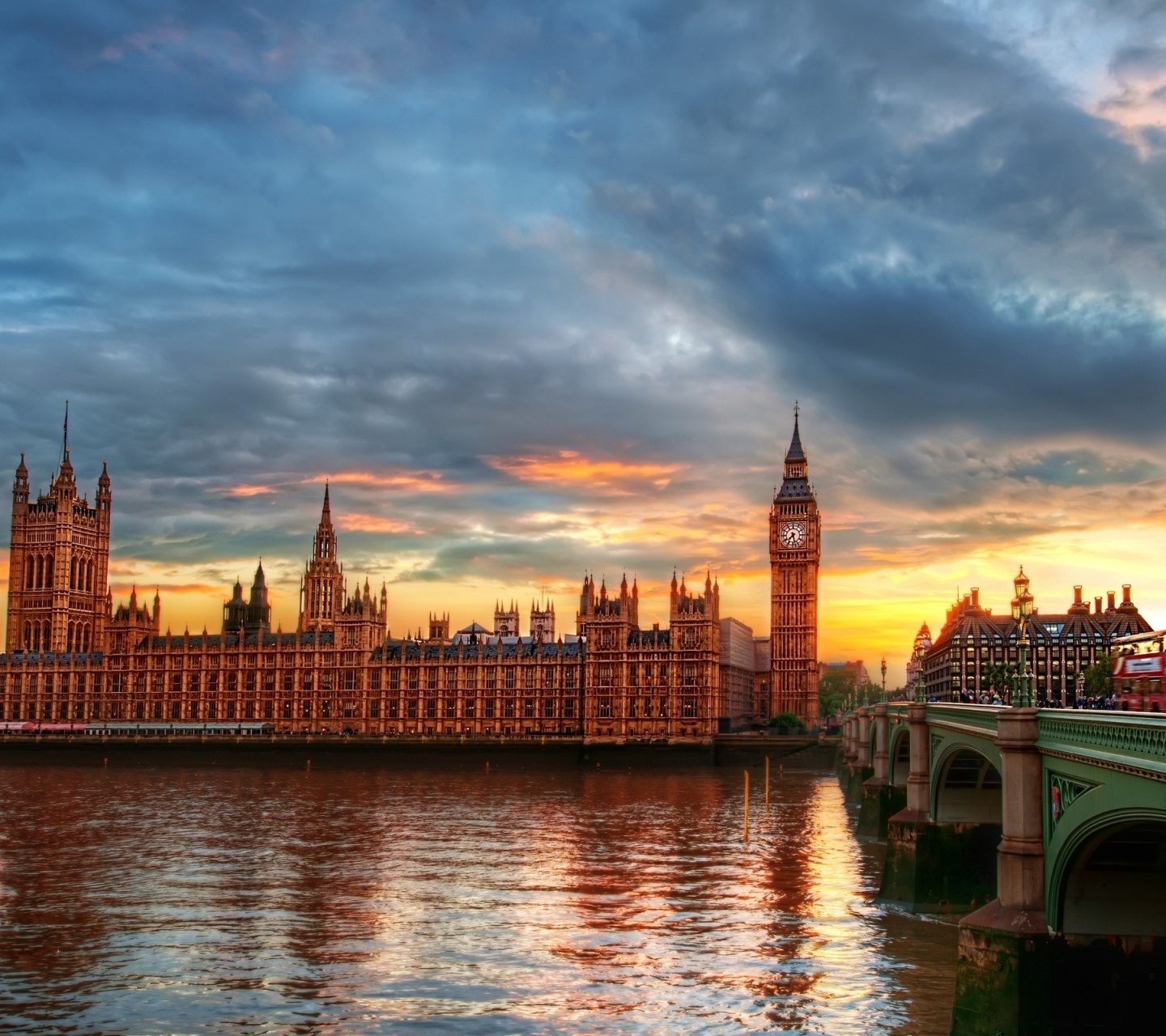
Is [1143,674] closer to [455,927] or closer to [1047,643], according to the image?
[455,927]

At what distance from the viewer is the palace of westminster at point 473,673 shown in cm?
15825

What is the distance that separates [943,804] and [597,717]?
107 meters

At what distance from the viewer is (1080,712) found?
2789 centimetres

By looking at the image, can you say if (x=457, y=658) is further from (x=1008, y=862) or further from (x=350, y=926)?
(x=1008, y=862)

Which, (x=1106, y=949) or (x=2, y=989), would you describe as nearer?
(x=1106, y=949)

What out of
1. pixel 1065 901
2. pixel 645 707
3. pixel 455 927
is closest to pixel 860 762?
pixel 455 927

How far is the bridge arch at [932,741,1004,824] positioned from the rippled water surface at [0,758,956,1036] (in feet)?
16.7

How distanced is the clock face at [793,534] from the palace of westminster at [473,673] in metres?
0.15

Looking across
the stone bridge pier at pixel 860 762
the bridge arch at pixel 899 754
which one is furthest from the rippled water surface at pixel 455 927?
the bridge arch at pixel 899 754

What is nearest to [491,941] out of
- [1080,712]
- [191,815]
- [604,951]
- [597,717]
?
[604,951]

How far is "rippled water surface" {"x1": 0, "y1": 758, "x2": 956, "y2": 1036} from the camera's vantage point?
3606cm

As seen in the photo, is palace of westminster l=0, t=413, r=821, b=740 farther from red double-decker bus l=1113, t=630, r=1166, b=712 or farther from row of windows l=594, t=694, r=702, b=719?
red double-decker bus l=1113, t=630, r=1166, b=712

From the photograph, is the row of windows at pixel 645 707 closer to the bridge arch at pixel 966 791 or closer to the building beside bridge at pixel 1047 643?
the building beside bridge at pixel 1047 643

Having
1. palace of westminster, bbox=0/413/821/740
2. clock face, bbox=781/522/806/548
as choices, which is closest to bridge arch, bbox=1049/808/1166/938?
palace of westminster, bbox=0/413/821/740
